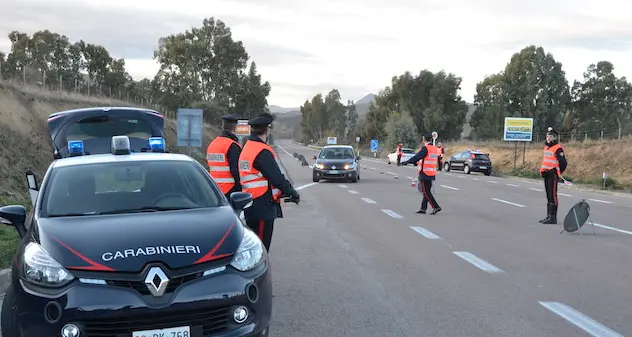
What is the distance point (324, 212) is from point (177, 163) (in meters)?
9.36

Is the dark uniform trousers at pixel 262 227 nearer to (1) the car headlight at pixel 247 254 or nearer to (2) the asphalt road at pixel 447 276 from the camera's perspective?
(2) the asphalt road at pixel 447 276

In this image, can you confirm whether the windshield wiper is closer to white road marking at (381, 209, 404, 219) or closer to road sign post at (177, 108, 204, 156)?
white road marking at (381, 209, 404, 219)

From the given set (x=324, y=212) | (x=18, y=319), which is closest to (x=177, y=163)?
(x=18, y=319)

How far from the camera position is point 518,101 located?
83.1 m

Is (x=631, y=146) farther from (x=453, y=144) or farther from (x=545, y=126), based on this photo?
(x=545, y=126)

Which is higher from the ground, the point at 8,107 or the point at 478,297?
the point at 8,107

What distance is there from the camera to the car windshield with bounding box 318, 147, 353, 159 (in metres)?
27.5

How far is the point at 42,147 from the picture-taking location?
68.9 feet

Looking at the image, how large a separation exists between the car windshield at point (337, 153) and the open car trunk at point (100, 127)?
16.3 metres

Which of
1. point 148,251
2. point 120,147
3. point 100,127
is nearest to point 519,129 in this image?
point 100,127

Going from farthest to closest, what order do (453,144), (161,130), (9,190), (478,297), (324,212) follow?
(453,144) < (324,212) < (9,190) < (161,130) < (478,297)

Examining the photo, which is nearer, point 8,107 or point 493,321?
point 493,321

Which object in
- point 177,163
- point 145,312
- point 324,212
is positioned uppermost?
point 177,163

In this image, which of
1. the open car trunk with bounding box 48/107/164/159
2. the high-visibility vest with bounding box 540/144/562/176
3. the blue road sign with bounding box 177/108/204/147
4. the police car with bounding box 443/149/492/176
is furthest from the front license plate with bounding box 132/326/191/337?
the police car with bounding box 443/149/492/176
